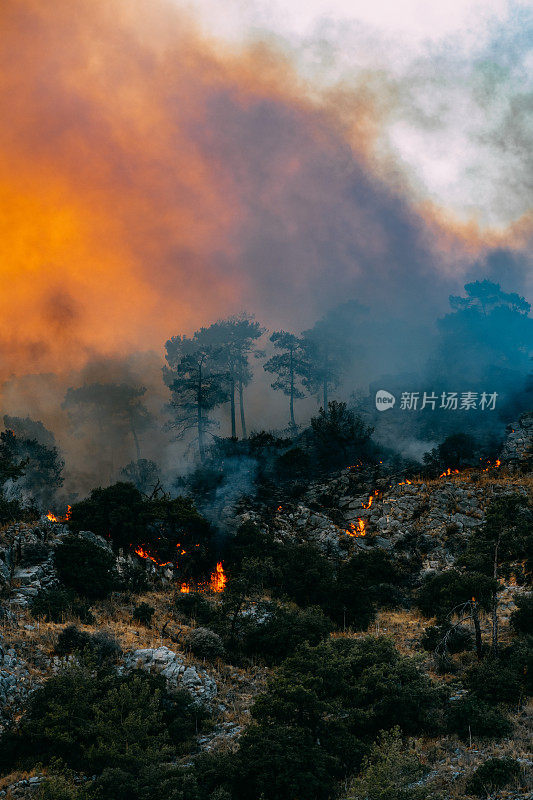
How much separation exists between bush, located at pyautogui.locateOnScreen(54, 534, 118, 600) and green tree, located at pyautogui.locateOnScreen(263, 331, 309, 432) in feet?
166

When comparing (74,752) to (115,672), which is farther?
(115,672)

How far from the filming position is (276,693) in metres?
18.2

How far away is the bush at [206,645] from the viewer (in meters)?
28.1

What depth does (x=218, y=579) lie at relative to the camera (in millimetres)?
42969

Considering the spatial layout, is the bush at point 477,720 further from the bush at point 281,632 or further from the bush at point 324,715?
the bush at point 281,632

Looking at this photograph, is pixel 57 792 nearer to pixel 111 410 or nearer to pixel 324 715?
pixel 324 715

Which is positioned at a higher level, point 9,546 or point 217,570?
point 9,546

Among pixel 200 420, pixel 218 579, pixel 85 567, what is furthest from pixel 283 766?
pixel 200 420

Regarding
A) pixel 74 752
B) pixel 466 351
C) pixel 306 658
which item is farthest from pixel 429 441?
pixel 74 752

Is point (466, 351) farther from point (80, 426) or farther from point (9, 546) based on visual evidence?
point (9, 546)

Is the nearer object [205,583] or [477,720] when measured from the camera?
[477,720]

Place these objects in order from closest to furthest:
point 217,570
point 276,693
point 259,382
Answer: point 276,693
point 217,570
point 259,382

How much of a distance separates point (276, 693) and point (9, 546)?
2251cm

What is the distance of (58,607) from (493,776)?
23174 millimetres
